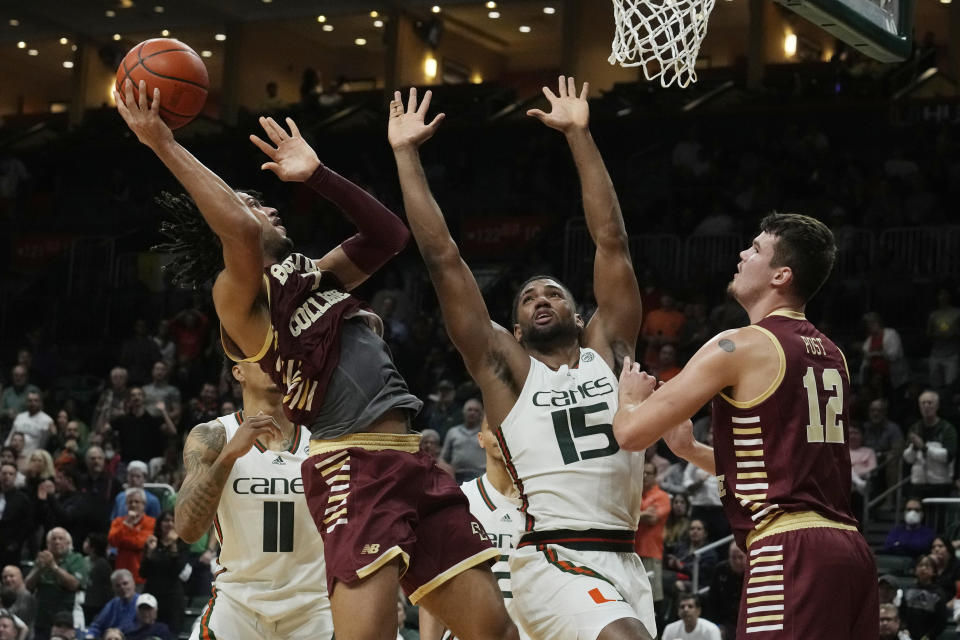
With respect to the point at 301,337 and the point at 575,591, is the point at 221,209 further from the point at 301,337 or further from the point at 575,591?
the point at 575,591

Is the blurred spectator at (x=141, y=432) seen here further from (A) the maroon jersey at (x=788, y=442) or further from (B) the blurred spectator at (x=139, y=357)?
(A) the maroon jersey at (x=788, y=442)

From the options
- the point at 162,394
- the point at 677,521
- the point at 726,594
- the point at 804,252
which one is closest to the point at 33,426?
the point at 162,394

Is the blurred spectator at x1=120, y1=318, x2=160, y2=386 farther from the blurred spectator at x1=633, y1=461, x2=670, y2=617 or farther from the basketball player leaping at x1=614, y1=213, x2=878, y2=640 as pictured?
the basketball player leaping at x1=614, y1=213, x2=878, y2=640

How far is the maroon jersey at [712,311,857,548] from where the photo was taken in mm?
4926

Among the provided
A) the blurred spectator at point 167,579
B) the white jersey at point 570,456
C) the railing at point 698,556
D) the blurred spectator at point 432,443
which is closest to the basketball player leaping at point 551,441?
the white jersey at point 570,456

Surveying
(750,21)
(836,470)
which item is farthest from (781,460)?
(750,21)

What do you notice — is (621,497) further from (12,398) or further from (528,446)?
(12,398)

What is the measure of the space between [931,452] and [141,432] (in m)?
8.97

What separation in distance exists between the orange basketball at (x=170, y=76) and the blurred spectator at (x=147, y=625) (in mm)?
7977

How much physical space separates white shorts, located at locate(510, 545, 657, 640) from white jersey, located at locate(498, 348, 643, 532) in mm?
130

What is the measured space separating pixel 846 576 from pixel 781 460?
44 cm

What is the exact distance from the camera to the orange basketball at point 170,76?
5.72 meters

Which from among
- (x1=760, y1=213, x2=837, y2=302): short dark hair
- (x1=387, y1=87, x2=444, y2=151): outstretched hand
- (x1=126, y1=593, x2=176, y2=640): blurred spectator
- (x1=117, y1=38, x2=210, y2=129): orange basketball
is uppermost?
(x1=117, y1=38, x2=210, y2=129): orange basketball

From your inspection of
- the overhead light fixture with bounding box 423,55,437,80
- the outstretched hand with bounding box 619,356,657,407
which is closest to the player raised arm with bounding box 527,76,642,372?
the outstretched hand with bounding box 619,356,657,407
